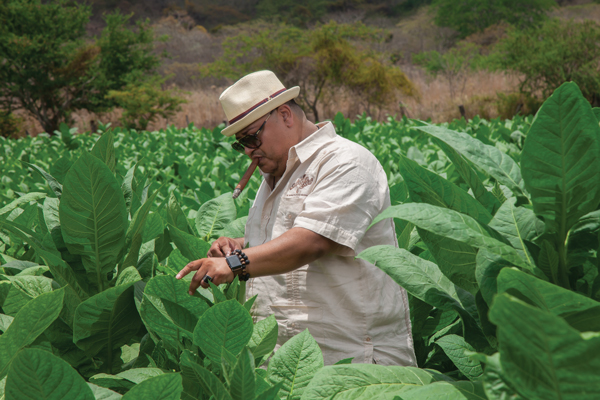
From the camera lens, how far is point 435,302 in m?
1.08

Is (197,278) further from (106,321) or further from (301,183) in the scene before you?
(301,183)

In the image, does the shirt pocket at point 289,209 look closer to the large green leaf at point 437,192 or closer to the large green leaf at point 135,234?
the large green leaf at point 135,234

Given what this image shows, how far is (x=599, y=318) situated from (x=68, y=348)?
1.29 m

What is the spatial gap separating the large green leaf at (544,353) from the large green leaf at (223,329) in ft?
1.62

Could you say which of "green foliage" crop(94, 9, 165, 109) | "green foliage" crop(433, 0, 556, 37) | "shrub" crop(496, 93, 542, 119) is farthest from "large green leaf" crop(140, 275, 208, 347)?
"green foliage" crop(433, 0, 556, 37)

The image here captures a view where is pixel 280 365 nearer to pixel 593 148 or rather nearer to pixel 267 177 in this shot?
pixel 593 148

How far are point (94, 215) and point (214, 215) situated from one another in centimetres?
101

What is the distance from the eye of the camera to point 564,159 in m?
0.85

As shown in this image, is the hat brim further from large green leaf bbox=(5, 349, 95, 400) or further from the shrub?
the shrub

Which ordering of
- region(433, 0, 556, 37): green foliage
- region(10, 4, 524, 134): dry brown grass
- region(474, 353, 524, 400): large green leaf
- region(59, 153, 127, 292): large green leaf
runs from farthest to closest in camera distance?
region(433, 0, 556, 37): green foliage
region(10, 4, 524, 134): dry brown grass
region(59, 153, 127, 292): large green leaf
region(474, 353, 524, 400): large green leaf

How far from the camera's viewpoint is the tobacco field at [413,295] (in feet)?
2.25

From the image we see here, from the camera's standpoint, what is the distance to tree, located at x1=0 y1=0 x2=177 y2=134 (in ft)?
91.5

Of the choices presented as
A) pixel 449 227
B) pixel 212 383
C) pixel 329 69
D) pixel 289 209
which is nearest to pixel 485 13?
pixel 329 69

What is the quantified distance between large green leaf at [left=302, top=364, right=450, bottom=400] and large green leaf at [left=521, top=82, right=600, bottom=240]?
0.40m
